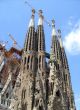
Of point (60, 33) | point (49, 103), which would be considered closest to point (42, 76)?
point (49, 103)

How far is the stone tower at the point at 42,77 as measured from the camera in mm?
42656

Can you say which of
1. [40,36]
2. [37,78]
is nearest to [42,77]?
[37,78]

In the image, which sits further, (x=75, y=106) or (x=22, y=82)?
(x=75, y=106)

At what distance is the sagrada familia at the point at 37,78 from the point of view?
4266cm

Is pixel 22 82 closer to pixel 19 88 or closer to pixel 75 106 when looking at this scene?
pixel 19 88

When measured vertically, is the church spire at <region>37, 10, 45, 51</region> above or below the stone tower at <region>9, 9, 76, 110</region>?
above

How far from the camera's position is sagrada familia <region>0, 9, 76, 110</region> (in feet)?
140

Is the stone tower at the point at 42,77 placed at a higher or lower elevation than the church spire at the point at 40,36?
lower

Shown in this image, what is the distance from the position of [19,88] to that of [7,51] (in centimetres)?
1068

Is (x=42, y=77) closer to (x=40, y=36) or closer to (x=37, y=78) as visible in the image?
(x=37, y=78)

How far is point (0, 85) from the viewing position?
4762cm

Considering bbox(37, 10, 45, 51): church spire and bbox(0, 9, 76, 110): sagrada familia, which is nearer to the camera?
bbox(0, 9, 76, 110): sagrada familia

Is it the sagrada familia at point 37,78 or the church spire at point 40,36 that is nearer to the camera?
the sagrada familia at point 37,78

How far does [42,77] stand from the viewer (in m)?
45.8
